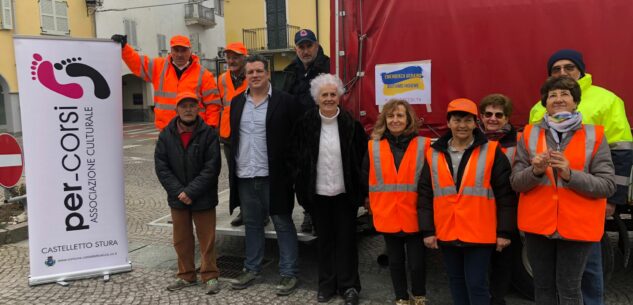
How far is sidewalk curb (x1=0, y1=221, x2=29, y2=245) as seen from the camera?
17.3 feet

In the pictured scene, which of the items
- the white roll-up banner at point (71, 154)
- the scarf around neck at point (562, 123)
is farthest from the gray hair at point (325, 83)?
the white roll-up banner at point (71, 154)

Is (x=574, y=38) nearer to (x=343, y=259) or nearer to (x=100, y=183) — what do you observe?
(x=343, y=259)

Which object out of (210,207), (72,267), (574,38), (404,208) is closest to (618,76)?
(574,38)

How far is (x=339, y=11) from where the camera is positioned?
13.2 ft

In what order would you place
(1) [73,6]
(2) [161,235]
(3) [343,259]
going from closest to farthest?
(3) [343,259], (2) [161,235], (1) [73,6]

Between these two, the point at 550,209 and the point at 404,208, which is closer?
the point at 550,209

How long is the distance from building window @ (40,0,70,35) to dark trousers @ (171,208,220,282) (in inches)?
794

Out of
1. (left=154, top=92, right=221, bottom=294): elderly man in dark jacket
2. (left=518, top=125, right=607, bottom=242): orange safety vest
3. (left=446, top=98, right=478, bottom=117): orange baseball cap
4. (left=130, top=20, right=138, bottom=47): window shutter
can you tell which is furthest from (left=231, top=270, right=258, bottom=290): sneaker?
(left=130, top=20, right=138, bottom=47): window shutter

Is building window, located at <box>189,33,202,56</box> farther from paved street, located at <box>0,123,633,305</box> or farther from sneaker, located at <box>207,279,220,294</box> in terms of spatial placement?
sneaker, located at <box>207,279,220,294</box>

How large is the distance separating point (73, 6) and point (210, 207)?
21.8m

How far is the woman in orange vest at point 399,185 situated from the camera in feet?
10.6

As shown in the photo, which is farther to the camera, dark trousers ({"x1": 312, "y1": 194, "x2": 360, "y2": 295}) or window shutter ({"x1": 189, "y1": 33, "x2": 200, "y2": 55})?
window shutter ({"x1": 189, "y1": 33, "x2": 200, "y2": 55})

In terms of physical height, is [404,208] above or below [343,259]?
above

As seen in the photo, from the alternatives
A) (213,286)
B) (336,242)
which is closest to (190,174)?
(213,286)
